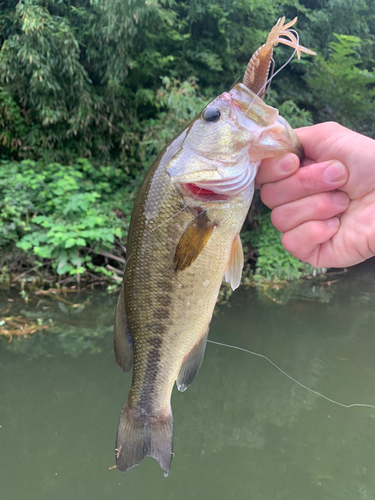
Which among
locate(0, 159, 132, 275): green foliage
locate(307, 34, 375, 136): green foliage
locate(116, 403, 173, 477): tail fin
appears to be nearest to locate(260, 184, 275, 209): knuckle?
locate(116, 403, 173, 477): tail fin

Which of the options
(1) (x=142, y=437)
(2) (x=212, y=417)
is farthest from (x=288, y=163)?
(2) (x=212, y=417)

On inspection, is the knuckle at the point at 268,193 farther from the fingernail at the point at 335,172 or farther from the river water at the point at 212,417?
the river water at the point at 212,417

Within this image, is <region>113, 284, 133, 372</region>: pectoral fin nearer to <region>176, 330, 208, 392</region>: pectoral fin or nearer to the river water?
<region>176, 330, 208, 392</region>: pectoral fin

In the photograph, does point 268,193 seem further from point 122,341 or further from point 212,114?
point 122,341

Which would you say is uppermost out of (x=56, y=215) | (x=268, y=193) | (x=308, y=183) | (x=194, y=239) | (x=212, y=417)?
(x=308, y=183)

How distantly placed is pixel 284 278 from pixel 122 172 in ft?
11.2

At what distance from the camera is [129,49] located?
5707mm

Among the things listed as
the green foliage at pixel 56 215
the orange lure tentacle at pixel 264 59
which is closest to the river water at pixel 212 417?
the green foliage at pixel 56 215

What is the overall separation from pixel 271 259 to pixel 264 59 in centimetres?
465

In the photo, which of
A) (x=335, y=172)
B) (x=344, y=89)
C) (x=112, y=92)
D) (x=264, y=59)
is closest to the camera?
(x=264, y=59)

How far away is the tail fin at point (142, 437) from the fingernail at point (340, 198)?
3.78 ft

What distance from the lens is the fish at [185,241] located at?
3.73 ft

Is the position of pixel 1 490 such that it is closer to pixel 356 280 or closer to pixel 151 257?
pixel 151 257

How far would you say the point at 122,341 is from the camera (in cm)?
140
